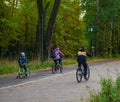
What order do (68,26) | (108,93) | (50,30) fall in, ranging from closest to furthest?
1. (108,93)
2. (50,30)
3. (68,26)

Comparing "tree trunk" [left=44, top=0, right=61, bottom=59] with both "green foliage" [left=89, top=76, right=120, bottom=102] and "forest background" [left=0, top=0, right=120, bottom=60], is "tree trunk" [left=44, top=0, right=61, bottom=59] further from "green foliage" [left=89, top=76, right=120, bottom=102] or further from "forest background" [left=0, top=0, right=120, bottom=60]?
"green foliage" [left=89, top=76, right=120, bottom=102]

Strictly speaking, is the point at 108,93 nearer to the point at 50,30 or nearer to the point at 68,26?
the point at 50,30

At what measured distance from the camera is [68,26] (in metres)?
67.7

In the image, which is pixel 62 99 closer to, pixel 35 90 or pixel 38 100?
pixel 38 100

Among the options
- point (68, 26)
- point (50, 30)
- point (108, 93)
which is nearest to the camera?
point (108, 93)

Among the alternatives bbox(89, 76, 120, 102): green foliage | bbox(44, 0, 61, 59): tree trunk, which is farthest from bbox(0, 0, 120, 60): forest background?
bbox(89, 76, 120, 102): green foliage

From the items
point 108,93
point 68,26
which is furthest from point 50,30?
point 108,93

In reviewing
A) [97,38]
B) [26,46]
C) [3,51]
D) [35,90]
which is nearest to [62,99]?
[35,90]

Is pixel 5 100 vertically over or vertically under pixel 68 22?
under

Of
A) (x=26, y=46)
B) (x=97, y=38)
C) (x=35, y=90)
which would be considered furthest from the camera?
(x=97, y=38)

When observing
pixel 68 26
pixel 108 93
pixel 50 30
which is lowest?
pixel 108 93

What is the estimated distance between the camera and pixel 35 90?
55.1 ft

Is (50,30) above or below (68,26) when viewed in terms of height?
below

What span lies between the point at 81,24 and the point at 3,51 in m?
20.5
